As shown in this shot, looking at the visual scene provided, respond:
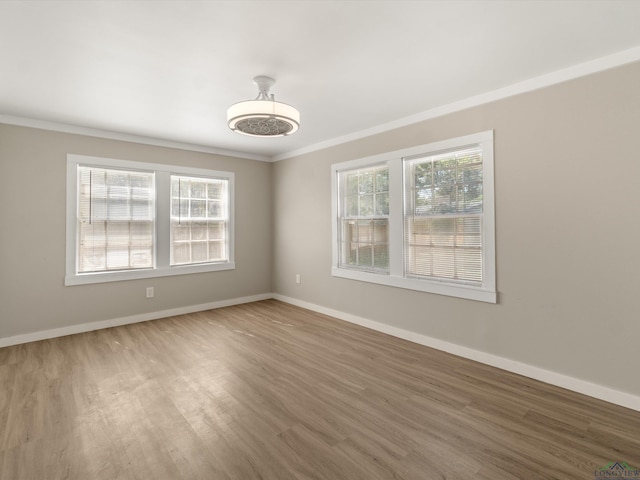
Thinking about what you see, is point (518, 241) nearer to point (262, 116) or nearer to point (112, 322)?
point (262, 116)

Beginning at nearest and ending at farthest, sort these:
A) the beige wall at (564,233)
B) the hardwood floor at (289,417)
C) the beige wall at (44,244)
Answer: the hardwood floor at (289,417) < the beige wall at (564,233) < the beige wall at (44,244)

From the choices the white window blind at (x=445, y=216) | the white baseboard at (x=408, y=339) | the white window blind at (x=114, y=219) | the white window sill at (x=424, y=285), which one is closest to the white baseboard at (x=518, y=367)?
the white baseboard at (x=408, y=339)

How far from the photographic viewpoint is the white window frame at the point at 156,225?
12.7 ft

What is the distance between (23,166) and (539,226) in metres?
5.41

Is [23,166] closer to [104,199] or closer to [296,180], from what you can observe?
[104,199]

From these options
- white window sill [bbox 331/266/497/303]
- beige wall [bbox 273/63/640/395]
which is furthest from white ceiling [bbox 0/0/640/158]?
white window sill [bbox 331/266/497/303]

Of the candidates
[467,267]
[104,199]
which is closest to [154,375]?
[104,199]

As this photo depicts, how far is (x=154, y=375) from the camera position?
9.20ft

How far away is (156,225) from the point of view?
4.53 m

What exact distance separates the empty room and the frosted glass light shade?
2 cm

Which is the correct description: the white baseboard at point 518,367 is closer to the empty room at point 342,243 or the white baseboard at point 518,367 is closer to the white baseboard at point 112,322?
Answer: the empty room at point 342,243

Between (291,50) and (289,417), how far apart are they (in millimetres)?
2595

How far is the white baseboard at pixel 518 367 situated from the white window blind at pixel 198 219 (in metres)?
2.51

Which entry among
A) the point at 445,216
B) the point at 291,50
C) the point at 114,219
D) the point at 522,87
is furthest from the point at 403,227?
the point at 114,219
